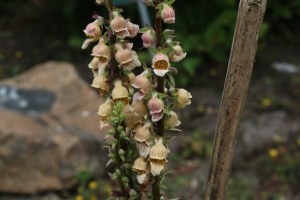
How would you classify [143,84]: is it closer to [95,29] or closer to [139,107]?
[139,107]

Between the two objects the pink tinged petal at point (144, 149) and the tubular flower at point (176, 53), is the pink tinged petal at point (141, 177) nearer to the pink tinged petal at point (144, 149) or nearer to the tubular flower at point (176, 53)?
the pink tinged petal at point (144, 149)

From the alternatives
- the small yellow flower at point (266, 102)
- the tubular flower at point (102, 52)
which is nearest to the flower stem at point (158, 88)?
the tubular flower at point (102, 52)

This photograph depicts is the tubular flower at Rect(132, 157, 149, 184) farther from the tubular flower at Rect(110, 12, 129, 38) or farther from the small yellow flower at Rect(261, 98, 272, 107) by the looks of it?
the small yellow flower at Rect(261, 98, 272, 107)

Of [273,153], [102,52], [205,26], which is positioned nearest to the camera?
[102,52]

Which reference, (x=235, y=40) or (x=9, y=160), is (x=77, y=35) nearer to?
(x=9, y=160)

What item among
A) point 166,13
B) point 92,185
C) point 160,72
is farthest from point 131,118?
point 92,185
